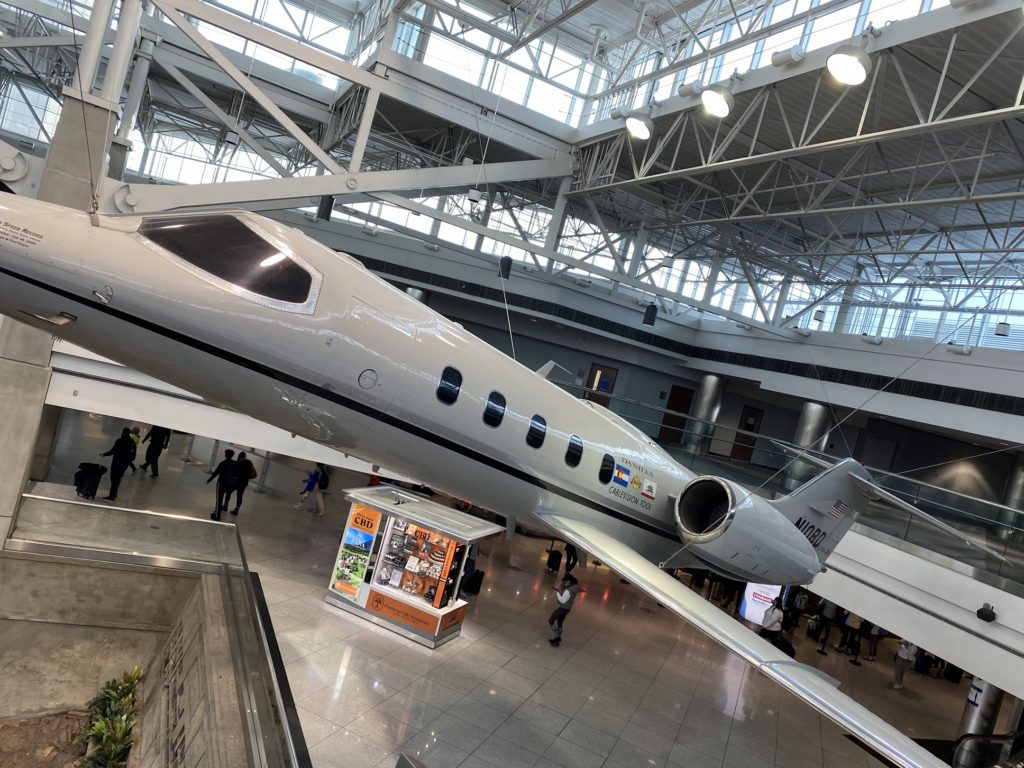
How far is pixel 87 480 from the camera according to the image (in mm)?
15445

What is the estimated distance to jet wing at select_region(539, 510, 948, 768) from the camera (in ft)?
18.4

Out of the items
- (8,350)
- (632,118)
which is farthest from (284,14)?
(8,350)

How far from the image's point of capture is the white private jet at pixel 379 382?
214 inches

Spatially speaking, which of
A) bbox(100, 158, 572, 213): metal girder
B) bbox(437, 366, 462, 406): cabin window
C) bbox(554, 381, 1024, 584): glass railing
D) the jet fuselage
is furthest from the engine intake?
bbox(100, 158, 572, 213): metal girder

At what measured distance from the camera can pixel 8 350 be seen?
11.2 m

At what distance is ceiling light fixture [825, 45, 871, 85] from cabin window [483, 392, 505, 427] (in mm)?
6862

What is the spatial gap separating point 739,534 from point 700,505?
2.84 feet

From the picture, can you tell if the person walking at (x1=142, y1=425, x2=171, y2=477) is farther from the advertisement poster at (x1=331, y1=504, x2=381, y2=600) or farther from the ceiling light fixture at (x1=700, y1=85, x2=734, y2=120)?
the ceiling light fixture at (x1=700, y1=85, x2=734, y2=120)

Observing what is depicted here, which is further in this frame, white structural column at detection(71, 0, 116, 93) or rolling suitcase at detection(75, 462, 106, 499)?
rolling suitcase at detection(75, 462, 106, 499)

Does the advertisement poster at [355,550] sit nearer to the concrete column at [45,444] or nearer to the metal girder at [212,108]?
the concrete column at [45,444]

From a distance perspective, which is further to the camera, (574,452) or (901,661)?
(901,661)

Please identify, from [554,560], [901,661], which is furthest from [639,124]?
[901,661]

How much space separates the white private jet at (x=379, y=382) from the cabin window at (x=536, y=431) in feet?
0.07

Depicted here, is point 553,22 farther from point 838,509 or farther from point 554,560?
point 554,560
